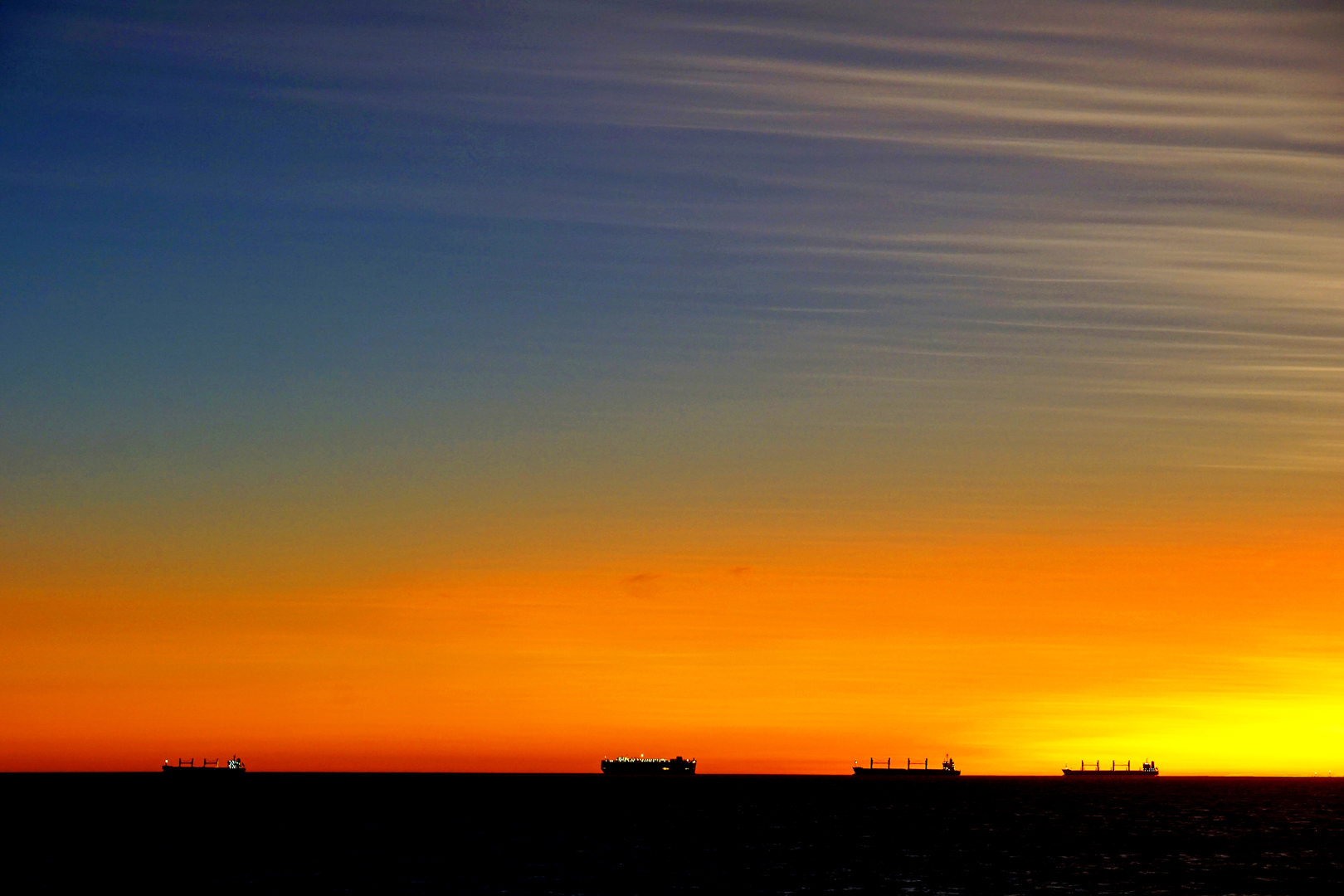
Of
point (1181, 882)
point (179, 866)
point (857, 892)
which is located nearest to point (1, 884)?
point (179, 866)

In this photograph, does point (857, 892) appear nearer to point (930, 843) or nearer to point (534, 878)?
point (534, 878)

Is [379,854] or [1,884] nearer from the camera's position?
[1,884]

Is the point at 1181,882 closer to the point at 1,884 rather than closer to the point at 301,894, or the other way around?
the point at 301,894

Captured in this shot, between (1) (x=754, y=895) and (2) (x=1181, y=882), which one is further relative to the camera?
(2) (x=1181, y=882)

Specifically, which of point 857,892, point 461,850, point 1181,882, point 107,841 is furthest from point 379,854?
point 1181,882

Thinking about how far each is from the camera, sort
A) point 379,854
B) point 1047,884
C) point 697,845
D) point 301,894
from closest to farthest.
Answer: point 301,894 < point 1047,884 < point 379,854 < point 697,845

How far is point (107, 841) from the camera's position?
188125mm

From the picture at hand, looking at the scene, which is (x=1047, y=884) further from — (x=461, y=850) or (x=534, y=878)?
(x=461, y=850)

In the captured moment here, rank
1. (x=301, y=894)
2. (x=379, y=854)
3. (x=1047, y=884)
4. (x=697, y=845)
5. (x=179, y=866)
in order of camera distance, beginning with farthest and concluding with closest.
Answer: (x=697, y=845) < (x=379, y=854) < (x=179, y=866) < (x=1047, y=884) < (x=301, y=894)

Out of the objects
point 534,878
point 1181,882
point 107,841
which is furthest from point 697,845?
point 107,841

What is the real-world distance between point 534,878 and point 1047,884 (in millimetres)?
49814

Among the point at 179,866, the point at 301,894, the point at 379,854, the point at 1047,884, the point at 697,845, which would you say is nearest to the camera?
the point at 301,894

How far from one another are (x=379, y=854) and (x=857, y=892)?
62.8 metres

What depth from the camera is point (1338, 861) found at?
172m
